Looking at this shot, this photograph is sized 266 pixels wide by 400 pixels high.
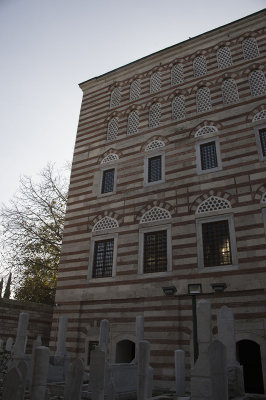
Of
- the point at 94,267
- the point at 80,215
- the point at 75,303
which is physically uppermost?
the point at 80,215

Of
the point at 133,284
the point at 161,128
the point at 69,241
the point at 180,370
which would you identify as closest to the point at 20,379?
the point at 180,370

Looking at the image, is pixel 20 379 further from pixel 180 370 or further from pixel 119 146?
pixel 119 146

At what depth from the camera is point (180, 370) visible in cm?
835

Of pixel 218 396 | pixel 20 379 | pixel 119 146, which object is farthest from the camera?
pixel 119 146

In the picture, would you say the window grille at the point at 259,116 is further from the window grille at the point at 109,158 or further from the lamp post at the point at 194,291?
the lamp post at the point at 194,291

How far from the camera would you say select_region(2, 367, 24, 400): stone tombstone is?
4.59 m

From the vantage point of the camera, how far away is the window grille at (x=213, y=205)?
11.2m

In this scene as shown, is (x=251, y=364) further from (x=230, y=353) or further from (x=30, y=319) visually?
(x=30, y=319)

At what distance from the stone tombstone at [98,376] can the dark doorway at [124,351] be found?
5.68 meters

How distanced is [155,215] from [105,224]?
229cm

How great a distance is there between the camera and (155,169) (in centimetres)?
1350

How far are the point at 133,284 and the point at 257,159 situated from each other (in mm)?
6367

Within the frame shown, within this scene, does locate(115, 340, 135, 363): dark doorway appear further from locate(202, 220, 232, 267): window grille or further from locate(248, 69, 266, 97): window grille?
locate(248, 69, 266, 97): window grille

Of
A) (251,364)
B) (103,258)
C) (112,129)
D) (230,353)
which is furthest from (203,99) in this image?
(251,364)
